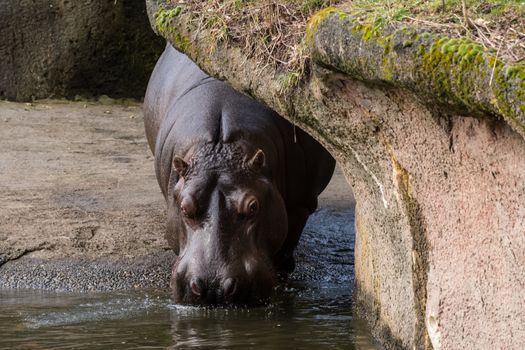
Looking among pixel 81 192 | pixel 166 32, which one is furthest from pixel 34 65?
pixel 166 32

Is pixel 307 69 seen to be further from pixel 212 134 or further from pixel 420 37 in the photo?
pixel 212 134

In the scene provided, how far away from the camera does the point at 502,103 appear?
2.78 m

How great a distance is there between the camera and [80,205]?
7281 millimetres

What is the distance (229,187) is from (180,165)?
0.27 meters

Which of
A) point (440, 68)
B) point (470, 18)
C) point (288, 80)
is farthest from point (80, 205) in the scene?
point (440, 68)

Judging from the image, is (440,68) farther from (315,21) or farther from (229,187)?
(229,187)

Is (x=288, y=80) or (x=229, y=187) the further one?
(x=229, y=187)

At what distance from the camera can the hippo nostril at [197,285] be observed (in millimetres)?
5273

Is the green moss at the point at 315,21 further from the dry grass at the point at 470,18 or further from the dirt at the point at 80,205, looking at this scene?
the dirt at the point at 80,205

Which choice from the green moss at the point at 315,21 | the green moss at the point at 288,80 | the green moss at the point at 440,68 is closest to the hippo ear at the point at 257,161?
the green moss at the point at 288,80

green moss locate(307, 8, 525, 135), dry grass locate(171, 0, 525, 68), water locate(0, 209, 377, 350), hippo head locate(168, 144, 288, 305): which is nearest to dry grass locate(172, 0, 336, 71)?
dry grass locate(171, 0, 525, 68)

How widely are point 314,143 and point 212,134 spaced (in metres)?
0.82

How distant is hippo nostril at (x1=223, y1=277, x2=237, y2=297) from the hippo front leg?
1.02 meters

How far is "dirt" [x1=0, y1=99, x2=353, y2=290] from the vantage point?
6.27 m
